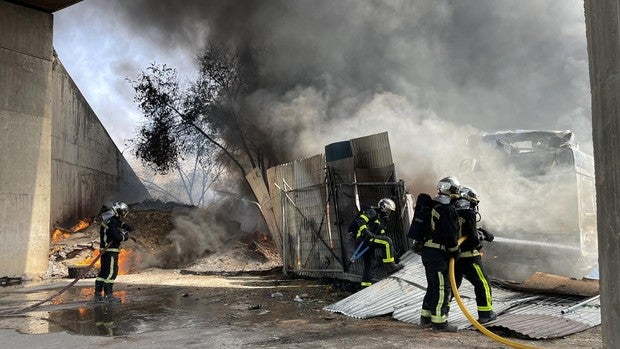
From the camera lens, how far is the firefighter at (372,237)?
284 inches

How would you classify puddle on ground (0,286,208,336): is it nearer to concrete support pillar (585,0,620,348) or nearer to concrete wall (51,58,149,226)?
concrete support pillar (585,0,620,348)

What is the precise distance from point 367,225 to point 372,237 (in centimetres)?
23

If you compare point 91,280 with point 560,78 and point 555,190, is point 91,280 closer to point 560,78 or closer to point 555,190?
point 555,190

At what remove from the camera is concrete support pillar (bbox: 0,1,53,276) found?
34.1ft

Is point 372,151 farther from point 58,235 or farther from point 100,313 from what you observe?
point 58,235

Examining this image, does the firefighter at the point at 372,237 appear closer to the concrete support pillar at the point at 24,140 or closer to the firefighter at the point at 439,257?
the firefighter at the point at 439,257

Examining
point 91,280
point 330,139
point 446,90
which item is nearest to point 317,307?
point 91,280

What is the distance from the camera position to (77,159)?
16297 millimetres

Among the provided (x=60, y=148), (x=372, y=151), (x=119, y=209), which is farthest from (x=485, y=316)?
(x=60, y=148)

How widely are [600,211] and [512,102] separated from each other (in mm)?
15159

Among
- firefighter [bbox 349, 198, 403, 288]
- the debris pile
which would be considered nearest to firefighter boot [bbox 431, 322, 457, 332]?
firefighter [bbox 349, 198, 403, 288]

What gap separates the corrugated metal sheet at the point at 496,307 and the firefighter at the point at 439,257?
267 mm

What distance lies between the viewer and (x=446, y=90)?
16.1 m

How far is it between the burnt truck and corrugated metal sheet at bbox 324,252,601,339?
5.66 feet
